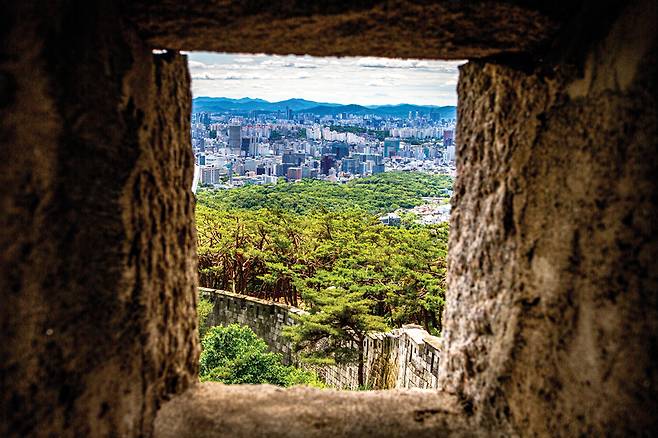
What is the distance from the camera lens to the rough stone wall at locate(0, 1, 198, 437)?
31.7 inches

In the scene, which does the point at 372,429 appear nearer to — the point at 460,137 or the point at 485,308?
the point at 485,308

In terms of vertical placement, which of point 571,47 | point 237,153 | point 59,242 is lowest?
point 237,153

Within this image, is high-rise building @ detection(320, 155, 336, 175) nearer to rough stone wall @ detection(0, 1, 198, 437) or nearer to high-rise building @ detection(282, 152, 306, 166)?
high-rise building @ detection(282, 152, 306, 166)

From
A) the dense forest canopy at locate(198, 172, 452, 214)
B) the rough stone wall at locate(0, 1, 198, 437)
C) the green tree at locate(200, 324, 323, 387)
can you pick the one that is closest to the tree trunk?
the green tree at locate(200, 324, 323, 387)

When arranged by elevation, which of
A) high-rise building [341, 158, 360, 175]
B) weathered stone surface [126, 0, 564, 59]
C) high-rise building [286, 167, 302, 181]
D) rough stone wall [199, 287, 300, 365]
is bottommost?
rough stone wall [199, 287, 300, 365]

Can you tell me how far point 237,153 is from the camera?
38.5m

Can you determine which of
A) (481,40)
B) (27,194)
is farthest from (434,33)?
(27,194)

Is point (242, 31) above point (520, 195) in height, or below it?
above

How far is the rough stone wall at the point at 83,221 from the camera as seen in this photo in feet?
2.64

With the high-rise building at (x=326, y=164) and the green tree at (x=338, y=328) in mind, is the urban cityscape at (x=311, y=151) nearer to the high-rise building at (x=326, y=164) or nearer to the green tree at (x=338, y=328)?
the high-rise building at (x=326, y=164)

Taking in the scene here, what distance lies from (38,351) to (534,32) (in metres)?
1.04

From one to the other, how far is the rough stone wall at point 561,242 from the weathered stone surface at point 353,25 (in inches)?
4.6

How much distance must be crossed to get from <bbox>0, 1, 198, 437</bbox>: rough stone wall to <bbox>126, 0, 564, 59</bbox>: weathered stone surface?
98mm

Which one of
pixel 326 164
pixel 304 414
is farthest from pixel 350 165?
pixel 304 414
